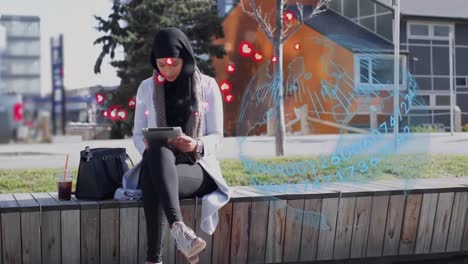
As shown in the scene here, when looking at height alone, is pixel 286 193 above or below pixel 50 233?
above

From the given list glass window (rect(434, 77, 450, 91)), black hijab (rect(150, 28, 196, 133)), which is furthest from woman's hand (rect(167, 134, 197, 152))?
glass window (rect(434, 77, 450, 91))

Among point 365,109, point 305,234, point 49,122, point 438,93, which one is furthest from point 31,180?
point 438,93

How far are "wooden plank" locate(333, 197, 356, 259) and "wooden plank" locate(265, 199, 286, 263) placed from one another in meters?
0.35

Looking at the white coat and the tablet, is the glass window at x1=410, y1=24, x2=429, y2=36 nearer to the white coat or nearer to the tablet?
the white coat

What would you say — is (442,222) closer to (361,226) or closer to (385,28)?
(361,226)

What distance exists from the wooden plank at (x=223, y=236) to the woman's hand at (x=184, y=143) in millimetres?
451

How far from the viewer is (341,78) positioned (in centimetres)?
360

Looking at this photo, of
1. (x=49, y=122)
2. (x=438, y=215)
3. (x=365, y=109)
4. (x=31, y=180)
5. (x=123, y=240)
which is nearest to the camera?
(x=49, y=122)

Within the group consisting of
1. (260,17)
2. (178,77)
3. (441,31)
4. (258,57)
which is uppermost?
(441,31)

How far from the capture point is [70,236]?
3.14m

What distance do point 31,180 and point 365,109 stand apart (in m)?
3.27

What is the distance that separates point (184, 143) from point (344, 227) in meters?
1.18

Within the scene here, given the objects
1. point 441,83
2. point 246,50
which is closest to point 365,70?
point 246,50

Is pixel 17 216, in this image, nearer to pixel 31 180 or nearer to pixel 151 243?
pixel 151 243
